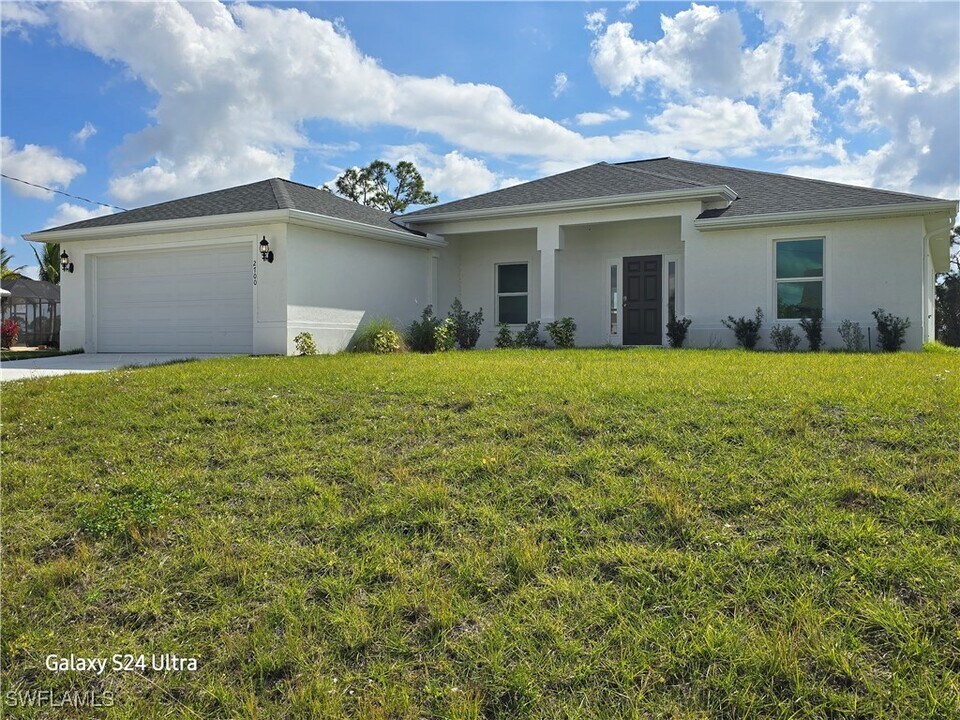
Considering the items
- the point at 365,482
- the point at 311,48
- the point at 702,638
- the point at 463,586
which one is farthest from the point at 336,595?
the point at 311,48

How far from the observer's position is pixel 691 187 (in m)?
13.1

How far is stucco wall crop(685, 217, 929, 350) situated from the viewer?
12.0 m

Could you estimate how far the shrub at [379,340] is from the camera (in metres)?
12.5

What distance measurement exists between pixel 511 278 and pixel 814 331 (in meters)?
6.86

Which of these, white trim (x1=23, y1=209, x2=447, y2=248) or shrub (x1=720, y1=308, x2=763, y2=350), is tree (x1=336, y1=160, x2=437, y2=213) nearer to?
white trim (x1=23, y1=209, x2=447, y2=248)

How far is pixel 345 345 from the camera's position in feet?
44.0

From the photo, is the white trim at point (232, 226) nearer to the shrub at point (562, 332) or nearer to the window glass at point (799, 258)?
the shrub at point (562, 332)

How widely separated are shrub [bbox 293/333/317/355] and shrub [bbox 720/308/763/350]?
8203mm

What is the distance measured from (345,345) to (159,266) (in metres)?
4.33

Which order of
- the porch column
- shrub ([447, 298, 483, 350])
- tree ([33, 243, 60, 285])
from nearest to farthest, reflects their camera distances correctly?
shrub ([447, 298, 483, 350]) → the porch column → tree ([33, 243, 60, 285])

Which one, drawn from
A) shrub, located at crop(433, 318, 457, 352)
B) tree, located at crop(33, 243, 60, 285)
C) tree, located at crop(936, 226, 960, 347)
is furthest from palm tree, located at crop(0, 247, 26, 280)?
tree, located at crop(936, 226, 960, 347)

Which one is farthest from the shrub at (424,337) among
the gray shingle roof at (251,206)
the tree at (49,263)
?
the tree at (49,263)

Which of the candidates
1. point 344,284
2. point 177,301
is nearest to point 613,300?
point 344,284

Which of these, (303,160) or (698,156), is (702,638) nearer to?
(698,156)
